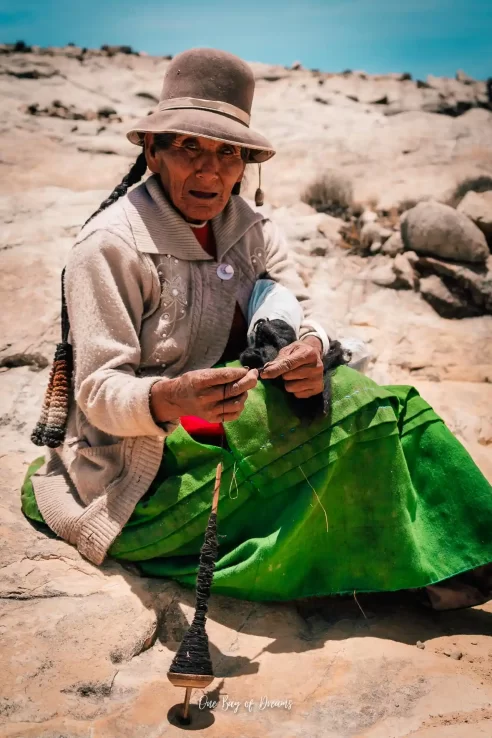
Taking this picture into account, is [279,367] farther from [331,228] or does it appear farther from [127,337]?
[331,228]

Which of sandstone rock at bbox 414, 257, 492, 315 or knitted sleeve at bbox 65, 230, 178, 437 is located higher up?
knitted sleeve at bbox 65, 230, 178, 437

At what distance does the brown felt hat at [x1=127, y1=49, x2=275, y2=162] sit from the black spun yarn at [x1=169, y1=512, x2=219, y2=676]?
124cm

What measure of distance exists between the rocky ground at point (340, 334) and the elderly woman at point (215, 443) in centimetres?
16

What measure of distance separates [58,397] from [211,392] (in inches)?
32.1

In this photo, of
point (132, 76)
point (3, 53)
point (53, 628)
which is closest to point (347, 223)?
point (53, 628)

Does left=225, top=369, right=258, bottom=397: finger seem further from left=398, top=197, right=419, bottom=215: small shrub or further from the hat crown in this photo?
left=398, top=197, right=419, bottom=215: small shrub

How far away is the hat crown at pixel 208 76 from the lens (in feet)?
7.97

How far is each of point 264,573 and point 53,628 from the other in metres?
0.68

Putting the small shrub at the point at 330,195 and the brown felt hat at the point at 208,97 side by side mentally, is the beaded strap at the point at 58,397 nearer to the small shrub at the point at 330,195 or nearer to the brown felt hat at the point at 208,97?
the brown felt hat at the point at 208,97

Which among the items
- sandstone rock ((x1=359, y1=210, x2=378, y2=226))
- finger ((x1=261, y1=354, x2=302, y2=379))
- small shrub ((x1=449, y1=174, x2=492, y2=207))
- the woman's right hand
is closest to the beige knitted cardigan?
the woman's right hand

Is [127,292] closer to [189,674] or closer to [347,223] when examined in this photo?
[189,674]

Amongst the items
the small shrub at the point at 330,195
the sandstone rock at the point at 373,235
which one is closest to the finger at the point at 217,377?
the sandstone rock at the point at 373,235

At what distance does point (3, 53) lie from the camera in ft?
31.4

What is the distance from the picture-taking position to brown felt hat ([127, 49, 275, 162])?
235cm
